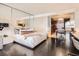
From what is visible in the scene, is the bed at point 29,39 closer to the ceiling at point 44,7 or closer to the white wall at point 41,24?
the white wall at point 41,24

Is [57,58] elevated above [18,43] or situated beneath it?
situated beneath

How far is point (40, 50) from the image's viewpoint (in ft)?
7.52

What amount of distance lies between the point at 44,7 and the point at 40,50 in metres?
0.81

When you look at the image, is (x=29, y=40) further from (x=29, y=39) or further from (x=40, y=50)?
(x=40, y=50)

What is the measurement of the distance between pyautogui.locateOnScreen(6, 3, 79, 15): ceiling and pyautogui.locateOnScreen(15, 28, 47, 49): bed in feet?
1.37

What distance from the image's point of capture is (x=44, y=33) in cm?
234

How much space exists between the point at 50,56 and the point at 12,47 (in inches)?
28.7

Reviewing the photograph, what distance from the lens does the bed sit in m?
2.30

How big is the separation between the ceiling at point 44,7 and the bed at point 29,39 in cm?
42

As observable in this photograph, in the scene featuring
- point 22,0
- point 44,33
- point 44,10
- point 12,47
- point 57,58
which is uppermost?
point 22,0

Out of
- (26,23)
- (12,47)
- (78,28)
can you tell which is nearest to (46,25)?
(26,23)

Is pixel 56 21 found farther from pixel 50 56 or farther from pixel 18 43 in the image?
pixel 18 43

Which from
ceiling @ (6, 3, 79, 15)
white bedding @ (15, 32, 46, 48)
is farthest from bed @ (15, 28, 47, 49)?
ceiling @ (6, 3, 79, 15)

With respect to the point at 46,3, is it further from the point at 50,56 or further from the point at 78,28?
the point at 50,56
